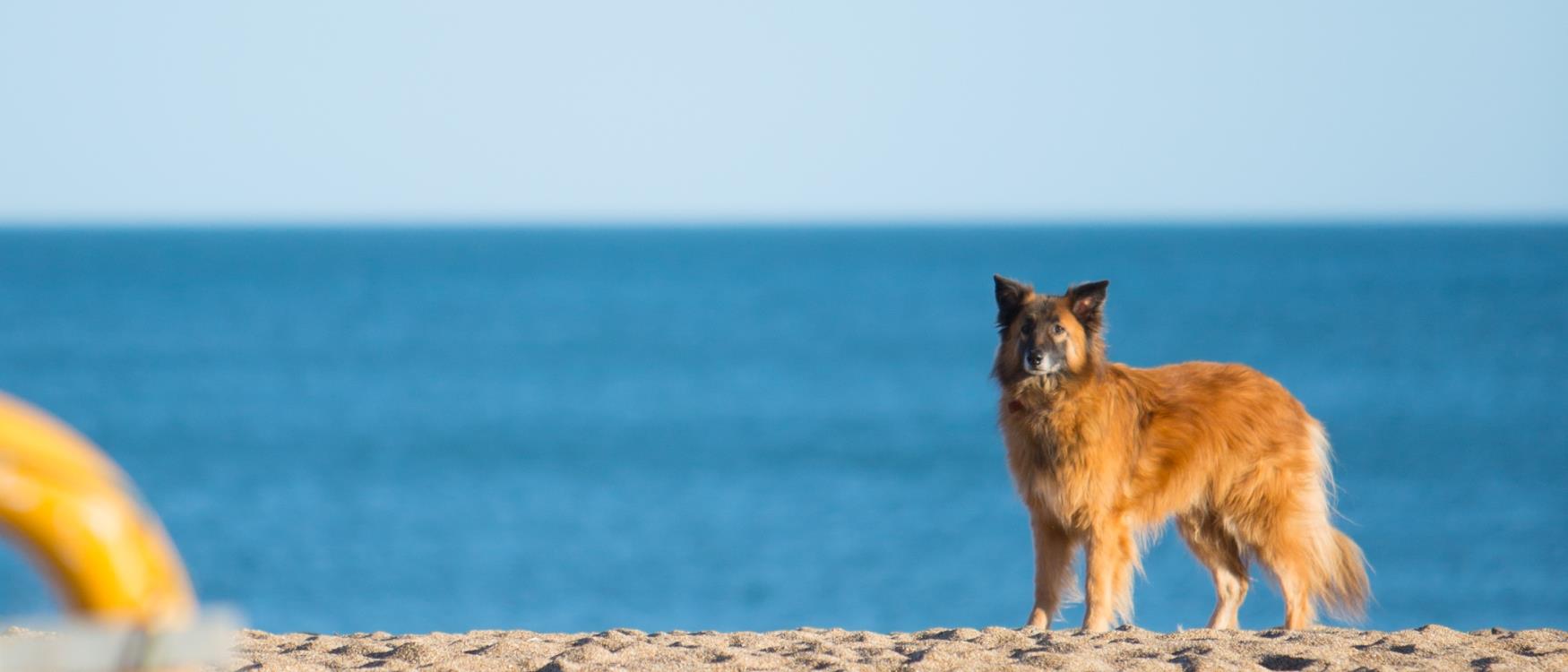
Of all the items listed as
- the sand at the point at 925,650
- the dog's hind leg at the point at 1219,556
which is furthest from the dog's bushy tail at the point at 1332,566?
the sand at the point at 925,650

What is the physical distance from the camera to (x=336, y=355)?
206ft

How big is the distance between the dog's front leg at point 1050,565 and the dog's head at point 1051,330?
78 centimetres

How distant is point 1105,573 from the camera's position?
7.70 meters

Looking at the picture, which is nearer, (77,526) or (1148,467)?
(77,526)

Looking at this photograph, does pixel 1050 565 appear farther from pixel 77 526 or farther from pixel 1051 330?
pixel 77 526

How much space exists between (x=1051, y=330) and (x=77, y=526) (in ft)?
17.9

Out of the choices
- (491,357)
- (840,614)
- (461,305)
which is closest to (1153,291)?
(461,305)

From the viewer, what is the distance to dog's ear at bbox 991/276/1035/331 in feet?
25.5

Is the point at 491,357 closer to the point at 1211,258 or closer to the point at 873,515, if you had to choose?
the point at 873,515

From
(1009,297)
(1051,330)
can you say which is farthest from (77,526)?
(1009,297)

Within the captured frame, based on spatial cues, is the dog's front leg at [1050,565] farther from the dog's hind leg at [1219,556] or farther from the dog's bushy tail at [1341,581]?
the dog's bushy tail at [1341,581]

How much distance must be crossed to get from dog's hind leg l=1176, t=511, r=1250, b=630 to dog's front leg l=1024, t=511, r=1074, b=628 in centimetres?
78

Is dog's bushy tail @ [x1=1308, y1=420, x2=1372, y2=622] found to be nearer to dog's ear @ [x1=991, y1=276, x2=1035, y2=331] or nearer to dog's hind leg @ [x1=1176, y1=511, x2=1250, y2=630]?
dog's hind leg @ [x1=1176, y1=511, x2=1250, y2=630]

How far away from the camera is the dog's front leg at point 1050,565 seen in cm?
792
